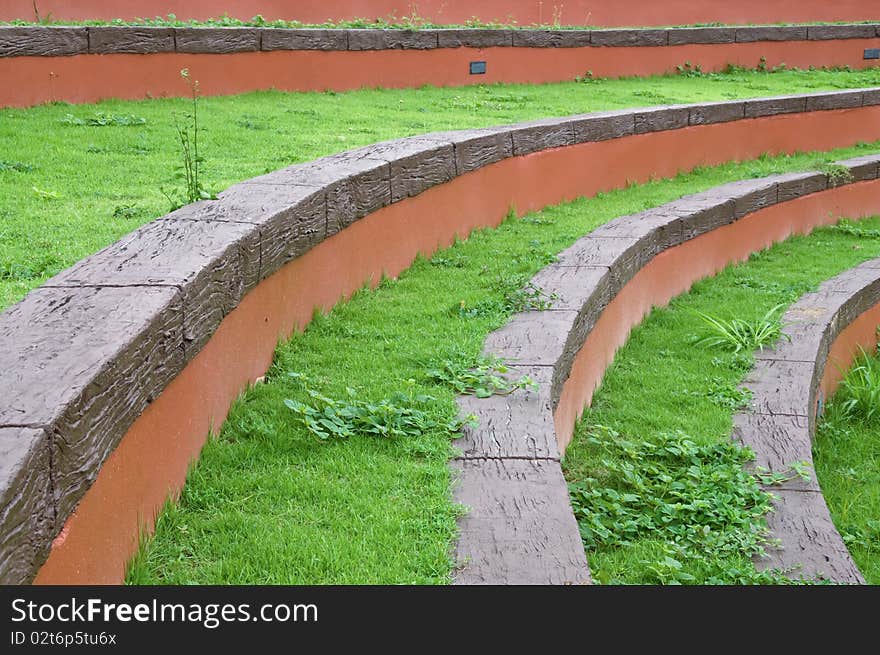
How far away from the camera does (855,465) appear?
5031mm

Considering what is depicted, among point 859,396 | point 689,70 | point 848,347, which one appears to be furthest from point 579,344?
point 689,70

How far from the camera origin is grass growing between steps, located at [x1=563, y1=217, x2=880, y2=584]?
328cm

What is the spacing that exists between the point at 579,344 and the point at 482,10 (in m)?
9.81

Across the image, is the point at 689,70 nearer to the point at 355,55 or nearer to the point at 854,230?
the point at 854,230

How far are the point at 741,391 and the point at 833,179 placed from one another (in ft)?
14.0

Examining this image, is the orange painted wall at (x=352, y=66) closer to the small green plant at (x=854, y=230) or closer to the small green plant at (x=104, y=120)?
the small green plant at (x=104, y=120)

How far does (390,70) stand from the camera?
30.8 ft

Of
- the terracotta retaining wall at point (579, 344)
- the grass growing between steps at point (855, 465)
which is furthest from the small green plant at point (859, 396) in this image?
the terracotta retaining wall at point (579, 344)

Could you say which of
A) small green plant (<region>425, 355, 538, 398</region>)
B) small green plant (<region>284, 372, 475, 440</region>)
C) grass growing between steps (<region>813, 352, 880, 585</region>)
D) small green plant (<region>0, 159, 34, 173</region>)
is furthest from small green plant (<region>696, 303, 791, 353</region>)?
small green plant (<region>0, 159, 34, 173</region>)

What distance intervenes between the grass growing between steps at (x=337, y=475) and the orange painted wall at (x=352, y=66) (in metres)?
3.58

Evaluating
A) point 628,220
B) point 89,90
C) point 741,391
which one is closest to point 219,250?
point 741,391

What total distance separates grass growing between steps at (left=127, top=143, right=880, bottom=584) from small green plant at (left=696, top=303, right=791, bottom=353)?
1.05 metres

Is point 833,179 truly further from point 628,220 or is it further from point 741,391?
point 741,391

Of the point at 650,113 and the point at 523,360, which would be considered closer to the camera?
the point at 523,360
